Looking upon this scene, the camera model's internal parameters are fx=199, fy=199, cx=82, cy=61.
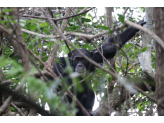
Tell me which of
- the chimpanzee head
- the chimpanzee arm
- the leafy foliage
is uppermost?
the leafy foliage

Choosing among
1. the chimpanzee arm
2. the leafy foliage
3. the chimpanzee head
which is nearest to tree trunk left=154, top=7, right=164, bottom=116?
the leafy foliage

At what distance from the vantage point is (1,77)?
2396 millimetres

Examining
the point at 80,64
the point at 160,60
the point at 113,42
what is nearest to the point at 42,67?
the point at 80,64

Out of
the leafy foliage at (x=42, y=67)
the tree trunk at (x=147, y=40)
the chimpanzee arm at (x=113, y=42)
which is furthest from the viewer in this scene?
the chimpanzee arm at (x=113, y=42)

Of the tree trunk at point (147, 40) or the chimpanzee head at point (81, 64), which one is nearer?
the tree trunk at point (147, 40)

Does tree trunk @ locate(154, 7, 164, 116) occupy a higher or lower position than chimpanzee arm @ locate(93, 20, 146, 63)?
higher

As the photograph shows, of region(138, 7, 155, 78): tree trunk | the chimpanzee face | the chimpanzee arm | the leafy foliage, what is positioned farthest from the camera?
the chimpanzee face

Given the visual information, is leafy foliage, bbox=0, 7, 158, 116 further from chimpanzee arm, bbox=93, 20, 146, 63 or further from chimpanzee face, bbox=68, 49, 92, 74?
chimpanzee face, bbox=68, 49, 92, 74

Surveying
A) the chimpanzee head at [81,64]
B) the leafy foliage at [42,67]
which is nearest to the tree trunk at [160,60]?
the leafy foliage at [42,67]

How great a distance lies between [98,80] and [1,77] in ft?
4.11

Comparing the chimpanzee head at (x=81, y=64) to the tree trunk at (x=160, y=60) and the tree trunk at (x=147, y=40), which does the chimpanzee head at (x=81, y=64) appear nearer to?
the tree trunk at (x=147, y=40)

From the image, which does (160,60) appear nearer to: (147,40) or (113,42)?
(147,40)

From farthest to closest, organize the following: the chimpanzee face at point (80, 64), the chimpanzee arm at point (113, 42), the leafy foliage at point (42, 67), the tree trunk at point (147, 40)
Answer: the chimpanzee face at point (80, 64)
the chimpanzee arm at point (113, 42)
the tree trunk at point (147, 40)
the leafy foliage at point (42, 67)
